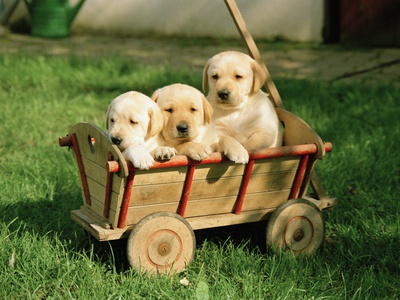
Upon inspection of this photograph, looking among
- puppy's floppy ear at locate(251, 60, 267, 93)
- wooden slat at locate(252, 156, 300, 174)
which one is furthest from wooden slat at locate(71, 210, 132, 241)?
puppy's floppy ear at locate(251, 60, 267, 93)

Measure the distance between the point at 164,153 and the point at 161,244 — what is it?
18.9 inches

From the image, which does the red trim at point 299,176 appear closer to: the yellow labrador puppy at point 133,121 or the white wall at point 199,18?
the yellow labrador puppy at point 133,121

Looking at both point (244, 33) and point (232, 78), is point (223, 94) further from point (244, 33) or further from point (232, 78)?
point (244, 33)

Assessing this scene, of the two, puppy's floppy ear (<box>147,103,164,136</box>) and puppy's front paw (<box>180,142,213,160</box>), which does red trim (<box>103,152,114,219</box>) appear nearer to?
puppy's floppy ear (<box>147,103,164,136</box>)

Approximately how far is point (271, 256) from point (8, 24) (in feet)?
27.3

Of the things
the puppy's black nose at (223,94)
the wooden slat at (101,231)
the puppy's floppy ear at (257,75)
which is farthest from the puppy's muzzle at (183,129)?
the puppy's floppy ear at (257,75)

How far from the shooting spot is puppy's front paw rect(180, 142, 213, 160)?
3.27 meters

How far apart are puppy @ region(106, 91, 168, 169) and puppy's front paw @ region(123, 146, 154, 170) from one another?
0.02m

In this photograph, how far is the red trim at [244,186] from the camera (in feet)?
11.5

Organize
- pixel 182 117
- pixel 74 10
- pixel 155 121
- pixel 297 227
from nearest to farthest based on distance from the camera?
pixel 155 121 < pixel 182 117 < pixel 297 227 < pixel 74 10

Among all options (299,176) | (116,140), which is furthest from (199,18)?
(116,140)

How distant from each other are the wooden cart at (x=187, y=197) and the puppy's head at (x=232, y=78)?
11cm

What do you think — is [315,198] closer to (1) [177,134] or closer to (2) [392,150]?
(1) [177,134]

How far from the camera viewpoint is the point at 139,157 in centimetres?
311
